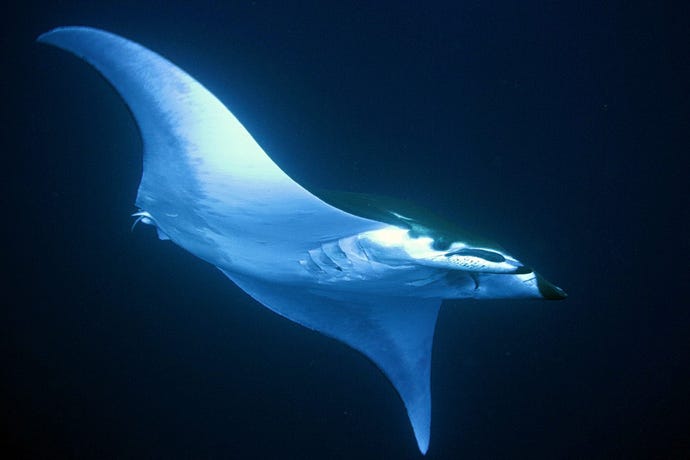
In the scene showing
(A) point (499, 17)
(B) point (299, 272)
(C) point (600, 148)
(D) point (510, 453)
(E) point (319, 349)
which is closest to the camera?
(B) point (299, 272)

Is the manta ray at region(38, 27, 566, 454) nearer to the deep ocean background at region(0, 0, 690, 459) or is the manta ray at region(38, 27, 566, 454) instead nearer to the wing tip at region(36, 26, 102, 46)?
the wing tip at region(36, 26, 102, 46)

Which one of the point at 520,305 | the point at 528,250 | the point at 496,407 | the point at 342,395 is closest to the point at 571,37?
the point at 528,250

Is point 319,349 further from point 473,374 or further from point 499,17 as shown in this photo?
point 499,17

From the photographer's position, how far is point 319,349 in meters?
4.41

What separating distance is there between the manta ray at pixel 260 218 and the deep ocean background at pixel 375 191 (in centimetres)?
200

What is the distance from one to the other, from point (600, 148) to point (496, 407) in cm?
320

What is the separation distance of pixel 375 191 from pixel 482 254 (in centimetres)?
268

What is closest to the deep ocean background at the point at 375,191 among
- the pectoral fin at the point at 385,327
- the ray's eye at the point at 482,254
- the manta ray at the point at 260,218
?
the pectoral fin at the point at 385,327

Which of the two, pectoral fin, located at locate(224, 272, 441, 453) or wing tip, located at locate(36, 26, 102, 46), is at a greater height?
wing tip, located at locate(36, 26, 102, 46)

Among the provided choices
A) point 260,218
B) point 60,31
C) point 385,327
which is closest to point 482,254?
point 260,218

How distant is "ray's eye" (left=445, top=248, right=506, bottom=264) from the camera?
1613mm

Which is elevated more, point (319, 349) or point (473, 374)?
point (473, 374)

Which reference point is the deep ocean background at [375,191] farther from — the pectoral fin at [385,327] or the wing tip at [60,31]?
the wing tip at [60,31]

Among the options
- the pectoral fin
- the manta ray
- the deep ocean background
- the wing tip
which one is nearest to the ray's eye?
the manta ray
